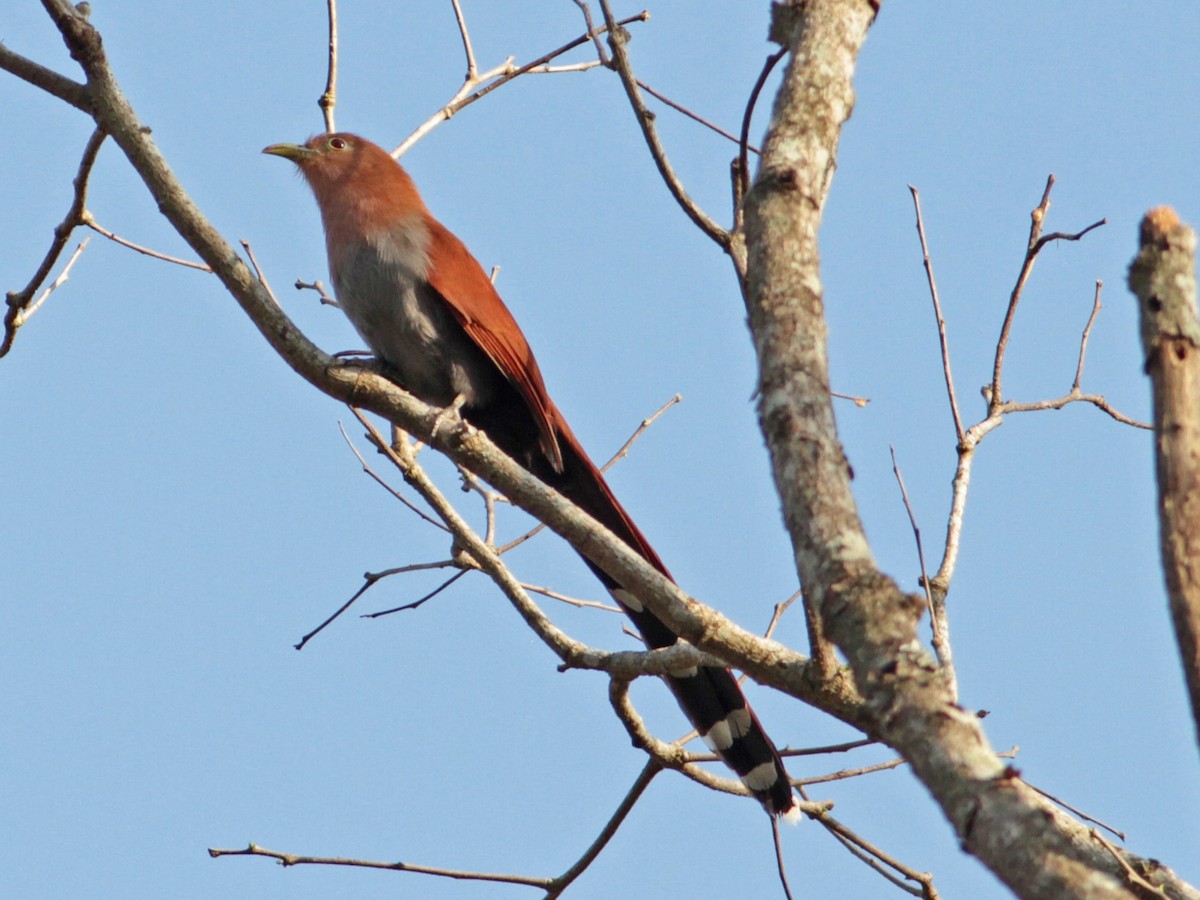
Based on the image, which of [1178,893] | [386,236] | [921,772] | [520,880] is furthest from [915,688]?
[386,236]

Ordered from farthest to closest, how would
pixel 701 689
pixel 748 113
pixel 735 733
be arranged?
pixel 701 689, pixel 735 733, pixel 748 113

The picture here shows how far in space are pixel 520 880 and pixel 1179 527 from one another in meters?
2.49

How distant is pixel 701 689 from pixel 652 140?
6.67 feet

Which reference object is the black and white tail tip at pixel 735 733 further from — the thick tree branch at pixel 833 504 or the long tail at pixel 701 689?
the thick tree branch at pixel 833 504

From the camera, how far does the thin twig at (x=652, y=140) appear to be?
9.53 feet

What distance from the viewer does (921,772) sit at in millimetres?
1759

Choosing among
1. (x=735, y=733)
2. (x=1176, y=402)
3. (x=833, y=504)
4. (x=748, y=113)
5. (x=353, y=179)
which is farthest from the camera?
(x=353, y=179)

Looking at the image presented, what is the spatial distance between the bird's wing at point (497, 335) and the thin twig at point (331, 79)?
1.87 ft

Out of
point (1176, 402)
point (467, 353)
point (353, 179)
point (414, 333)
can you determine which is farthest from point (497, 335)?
point (1176, 402)

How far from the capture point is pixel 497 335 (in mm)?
4668

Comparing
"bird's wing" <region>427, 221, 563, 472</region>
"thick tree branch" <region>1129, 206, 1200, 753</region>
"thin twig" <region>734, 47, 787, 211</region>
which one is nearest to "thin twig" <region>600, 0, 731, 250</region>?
"thin twig" <region>734, 47, 787, 211</region>

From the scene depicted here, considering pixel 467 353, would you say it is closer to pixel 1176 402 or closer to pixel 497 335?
pixel 497 335

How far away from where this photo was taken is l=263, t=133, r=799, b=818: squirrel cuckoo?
15.1 feet

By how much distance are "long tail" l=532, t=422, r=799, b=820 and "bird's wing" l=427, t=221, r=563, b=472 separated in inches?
3.0
